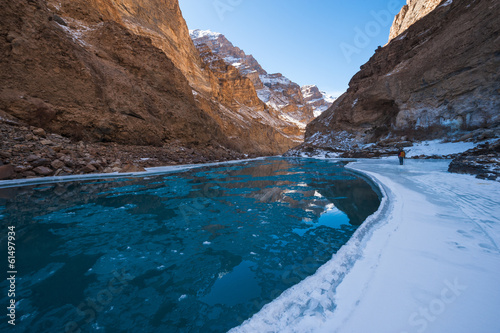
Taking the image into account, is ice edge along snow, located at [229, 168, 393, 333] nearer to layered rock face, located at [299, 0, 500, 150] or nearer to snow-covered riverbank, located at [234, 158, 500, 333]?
snow-covered riverbank, located at [234, 158, 500, 333]

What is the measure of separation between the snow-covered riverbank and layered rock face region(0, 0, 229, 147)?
16143mm

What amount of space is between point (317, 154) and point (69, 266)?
112 ft

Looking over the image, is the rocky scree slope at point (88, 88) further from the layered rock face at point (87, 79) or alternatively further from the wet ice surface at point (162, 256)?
the wet ice surface at point (162, 256)

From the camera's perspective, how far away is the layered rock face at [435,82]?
1662cm

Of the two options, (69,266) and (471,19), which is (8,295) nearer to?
(69,266)

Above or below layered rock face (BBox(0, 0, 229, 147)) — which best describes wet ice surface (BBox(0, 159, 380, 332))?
below

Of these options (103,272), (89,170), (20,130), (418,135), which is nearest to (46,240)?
(103,272)

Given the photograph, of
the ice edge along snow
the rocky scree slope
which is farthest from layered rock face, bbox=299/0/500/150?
the rocky scree slope

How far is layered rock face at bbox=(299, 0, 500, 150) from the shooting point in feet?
54.5

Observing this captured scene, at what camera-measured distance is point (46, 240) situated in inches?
124

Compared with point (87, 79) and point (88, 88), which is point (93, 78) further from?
point (88, 88)

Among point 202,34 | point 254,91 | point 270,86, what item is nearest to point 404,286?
point 254,91

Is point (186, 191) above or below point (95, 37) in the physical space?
below

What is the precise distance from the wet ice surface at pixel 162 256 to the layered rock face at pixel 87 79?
373 inches
